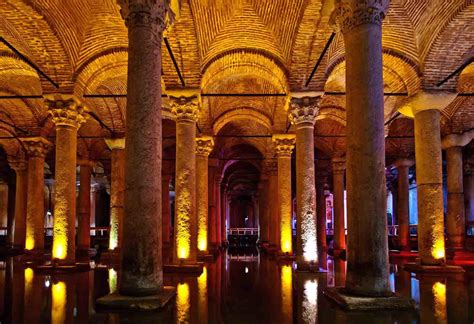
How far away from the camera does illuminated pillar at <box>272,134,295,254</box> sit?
1652 centimetres

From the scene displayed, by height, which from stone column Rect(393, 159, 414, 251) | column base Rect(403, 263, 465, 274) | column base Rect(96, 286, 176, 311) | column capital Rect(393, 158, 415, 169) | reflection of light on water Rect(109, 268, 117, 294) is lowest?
reflection of light on water Rect(109, 268, 117, 294)

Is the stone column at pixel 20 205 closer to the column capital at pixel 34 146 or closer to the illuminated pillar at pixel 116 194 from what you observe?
the column capital at pixel 34 146

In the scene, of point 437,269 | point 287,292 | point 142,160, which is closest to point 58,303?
point 142,160

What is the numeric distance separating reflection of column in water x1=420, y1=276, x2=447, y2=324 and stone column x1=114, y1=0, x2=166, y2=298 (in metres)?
3.64

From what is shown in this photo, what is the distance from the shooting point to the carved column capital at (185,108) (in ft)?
40.3

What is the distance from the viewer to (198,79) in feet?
40.8

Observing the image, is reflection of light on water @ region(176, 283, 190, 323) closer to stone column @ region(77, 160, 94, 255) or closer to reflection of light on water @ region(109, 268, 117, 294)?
reflection of light on water @ region(109, 268, 117, 294)

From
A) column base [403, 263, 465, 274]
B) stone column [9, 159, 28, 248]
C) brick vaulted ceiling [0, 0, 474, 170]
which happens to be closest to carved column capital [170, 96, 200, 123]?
brick vaulted ceiling [0, 0, 474, 170]

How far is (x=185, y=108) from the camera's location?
12.3 meters

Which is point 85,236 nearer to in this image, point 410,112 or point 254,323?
point 410,112

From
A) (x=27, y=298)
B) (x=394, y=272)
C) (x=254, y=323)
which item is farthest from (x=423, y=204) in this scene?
(x=27, y=298)

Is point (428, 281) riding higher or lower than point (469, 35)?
lower

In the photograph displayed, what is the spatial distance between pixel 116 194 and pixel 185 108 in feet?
19.3

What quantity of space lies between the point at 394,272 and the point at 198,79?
7428mm
